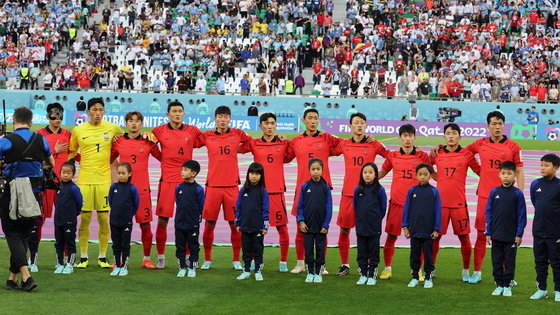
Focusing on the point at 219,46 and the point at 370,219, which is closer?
the point at 370,219

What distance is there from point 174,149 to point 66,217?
6.14 ft

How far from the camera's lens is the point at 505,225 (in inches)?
476

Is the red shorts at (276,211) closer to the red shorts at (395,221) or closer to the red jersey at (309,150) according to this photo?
the red jersey at (309,150)

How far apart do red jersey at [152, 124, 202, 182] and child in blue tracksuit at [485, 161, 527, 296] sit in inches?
177

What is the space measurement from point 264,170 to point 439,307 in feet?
12.1

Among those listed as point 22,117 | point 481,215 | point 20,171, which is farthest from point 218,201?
point 481,215

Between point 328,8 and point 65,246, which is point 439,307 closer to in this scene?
point 65,246

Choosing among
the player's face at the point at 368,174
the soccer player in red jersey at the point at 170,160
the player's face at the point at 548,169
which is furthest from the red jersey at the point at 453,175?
the soccer player in red jersey at the point at 170,160

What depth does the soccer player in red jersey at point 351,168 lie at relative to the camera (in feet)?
44.4

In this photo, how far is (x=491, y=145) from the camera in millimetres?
13258

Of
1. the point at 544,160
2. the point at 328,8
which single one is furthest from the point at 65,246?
the point at 328,8

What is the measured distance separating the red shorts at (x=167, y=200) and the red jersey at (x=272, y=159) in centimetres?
128

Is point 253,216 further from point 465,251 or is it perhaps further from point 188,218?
point 465,251

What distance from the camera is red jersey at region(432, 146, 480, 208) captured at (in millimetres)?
13281
